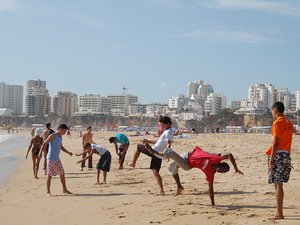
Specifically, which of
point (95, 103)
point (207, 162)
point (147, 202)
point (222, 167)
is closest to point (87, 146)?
point (147, 202)

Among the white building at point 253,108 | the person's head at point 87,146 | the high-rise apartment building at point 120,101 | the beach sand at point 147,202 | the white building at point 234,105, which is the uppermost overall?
the high-rise apartment building at point 120,101

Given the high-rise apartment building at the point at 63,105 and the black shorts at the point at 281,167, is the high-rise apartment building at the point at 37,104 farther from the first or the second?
the black shorts at the point at 281,167

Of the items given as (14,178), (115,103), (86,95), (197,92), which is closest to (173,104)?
(197,92)

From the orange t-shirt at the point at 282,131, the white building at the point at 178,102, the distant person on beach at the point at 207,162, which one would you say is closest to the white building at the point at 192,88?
the white building at the point at 178,102

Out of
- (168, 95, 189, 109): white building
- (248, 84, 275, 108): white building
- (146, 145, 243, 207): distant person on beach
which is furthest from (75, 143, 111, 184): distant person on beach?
(168, 95, 189, 109): white building

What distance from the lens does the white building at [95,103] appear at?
610ft

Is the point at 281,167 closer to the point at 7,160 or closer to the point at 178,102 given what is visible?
the point at 7,160

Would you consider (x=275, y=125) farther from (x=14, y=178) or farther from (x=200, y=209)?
(x=14, y=178)

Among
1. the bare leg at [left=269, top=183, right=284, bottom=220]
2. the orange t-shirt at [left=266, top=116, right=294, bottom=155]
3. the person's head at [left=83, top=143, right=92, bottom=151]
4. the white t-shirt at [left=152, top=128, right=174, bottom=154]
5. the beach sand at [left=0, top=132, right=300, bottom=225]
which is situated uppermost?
the orange t-shirt at [left=266, top=116, right=294, bottom=155]

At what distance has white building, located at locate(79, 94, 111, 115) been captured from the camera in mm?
186000

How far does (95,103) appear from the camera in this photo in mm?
186750

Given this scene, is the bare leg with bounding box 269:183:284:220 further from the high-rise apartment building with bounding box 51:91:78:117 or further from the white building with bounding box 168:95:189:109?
the high-rise apartment building with bounding box 51:91:78:117

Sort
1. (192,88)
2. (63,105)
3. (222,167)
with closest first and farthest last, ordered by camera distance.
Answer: (222,167)
(63,105)
(192,88)

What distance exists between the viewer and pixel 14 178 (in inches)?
410
